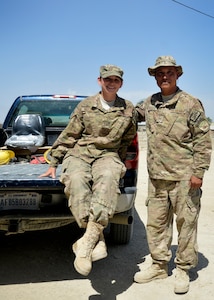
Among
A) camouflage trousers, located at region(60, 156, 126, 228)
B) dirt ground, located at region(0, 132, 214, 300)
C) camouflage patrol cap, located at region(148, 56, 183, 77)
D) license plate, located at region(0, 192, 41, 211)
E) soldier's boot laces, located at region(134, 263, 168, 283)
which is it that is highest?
camouflage patrol cap, located at region(148, 56, 183, 77)

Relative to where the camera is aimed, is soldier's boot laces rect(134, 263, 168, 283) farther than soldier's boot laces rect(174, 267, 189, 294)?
Yes

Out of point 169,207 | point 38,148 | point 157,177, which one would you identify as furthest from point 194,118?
point 38,148

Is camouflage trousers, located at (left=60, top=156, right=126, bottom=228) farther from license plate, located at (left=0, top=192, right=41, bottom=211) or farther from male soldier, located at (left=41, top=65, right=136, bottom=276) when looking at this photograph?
license plate, located at (left=0, top=192, right=41, bottom=211)

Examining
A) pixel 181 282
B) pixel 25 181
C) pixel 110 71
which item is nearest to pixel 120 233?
pixel 181 282

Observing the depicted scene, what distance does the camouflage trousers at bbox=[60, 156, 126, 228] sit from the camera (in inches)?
113

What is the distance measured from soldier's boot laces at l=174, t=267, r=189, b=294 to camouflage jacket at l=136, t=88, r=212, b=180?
0.87m

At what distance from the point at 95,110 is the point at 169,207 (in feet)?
3.86

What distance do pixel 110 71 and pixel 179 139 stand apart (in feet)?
3.00

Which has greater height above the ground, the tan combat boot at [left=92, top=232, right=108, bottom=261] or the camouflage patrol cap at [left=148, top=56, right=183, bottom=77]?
the camouflage patrol cap at [left=148, top=56, right=183, bottom=77]

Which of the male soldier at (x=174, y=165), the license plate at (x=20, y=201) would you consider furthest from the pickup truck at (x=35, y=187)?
the male soldier at (x=174, y=165)

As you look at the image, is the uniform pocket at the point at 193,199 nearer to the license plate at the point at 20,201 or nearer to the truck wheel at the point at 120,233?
the truck wheel at the point at 120,233

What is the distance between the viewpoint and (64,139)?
11.7 feet

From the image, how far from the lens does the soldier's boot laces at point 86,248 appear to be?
262 centimetres

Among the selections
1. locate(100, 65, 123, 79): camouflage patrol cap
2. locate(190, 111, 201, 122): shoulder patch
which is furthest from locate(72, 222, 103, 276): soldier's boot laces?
locate(100, 65, 123, 79): camouflage patrol cap
